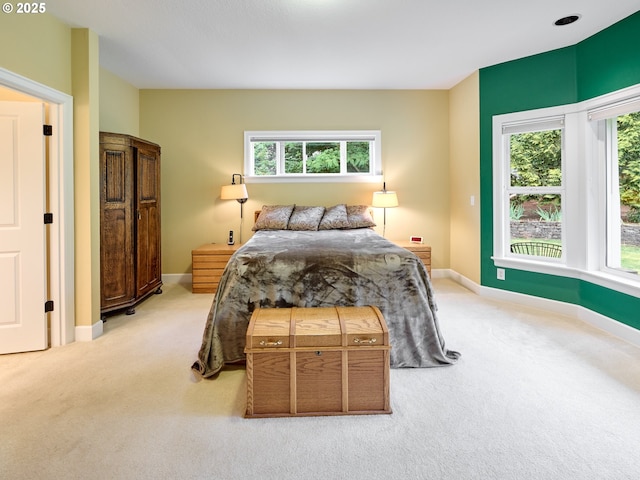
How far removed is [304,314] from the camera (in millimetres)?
2238

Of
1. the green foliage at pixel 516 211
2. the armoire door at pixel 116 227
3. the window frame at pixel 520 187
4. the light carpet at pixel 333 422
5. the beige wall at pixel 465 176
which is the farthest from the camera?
the beige wall at pixel 465 176

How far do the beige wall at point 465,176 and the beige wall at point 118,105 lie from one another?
4223mm

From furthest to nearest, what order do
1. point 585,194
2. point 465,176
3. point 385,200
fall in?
point 385,200 < point 465,176 < point 585,194

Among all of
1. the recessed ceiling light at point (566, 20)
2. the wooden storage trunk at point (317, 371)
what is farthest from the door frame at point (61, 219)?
the recessed ceiling light at point (566, 20)

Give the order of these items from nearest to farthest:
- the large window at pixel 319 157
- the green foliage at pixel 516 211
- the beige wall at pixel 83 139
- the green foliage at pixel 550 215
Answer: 1. the beige wall at pixel 83 139
2. the green foliage at pixel 550 215
3. the green foliage at pixel 516 211
4. the large window at pixel 319 157

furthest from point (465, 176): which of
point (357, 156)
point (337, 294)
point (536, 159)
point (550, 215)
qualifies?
point (337, 294)

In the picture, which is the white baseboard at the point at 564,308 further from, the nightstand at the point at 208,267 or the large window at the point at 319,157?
the nightstand at the point at 208,267

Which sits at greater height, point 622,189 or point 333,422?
point 622,189

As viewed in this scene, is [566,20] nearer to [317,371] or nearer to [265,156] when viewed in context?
[317,371]

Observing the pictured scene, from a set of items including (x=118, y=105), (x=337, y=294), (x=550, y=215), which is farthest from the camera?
(x=118, y=105)

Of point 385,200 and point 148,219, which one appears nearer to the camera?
point 148,219

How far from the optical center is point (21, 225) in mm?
2832

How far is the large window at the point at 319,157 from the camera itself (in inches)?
204

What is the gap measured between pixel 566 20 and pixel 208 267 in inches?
168
